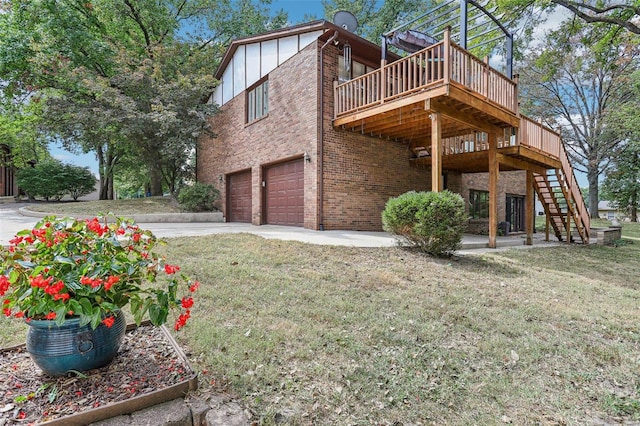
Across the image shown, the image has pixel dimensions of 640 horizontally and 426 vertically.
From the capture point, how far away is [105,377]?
2006mm

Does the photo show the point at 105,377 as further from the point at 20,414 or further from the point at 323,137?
the point at 323,137

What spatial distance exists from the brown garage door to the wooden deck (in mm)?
2174

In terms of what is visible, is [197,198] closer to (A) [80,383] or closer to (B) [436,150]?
(B) [436,150]

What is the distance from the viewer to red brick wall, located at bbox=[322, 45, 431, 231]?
9.55m

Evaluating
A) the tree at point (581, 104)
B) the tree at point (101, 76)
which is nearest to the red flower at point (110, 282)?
the tree at point (101, 76)

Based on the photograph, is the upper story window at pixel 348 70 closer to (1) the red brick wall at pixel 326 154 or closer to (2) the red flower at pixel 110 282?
(1) the red brick wall at pixel 326 154

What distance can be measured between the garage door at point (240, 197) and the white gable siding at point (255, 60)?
3.56 metres

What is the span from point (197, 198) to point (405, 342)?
12137mm

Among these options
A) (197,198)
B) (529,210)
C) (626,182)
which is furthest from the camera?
(626,182)

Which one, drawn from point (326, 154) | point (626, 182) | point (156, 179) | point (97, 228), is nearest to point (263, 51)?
point (326, 154)

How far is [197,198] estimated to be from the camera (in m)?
13.4

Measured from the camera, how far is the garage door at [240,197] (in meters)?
13.2

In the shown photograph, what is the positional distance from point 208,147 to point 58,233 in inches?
599

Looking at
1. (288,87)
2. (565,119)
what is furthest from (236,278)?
(565,119)
